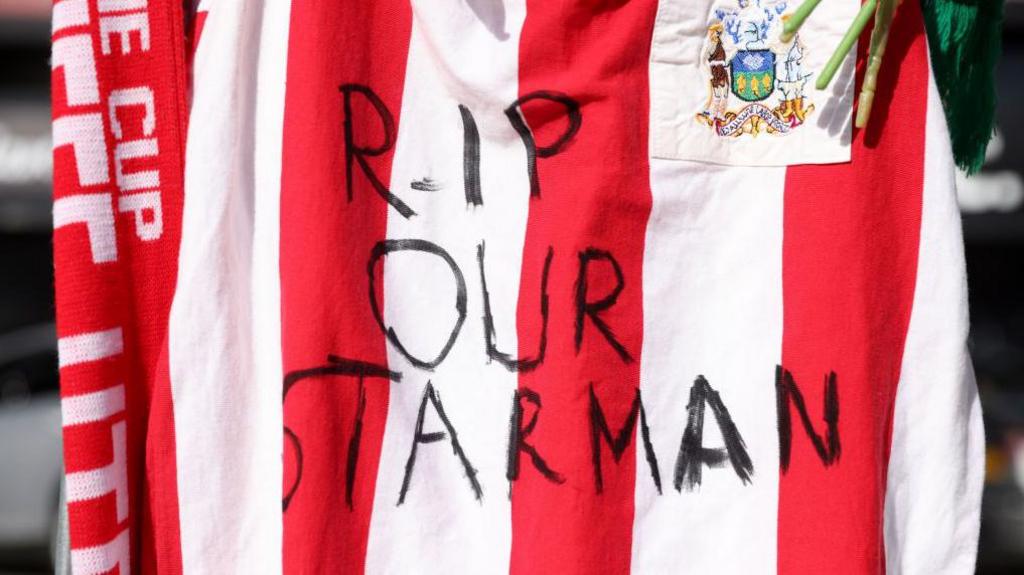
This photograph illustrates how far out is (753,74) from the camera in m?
0.94

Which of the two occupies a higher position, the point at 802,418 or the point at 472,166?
the point at 472,166

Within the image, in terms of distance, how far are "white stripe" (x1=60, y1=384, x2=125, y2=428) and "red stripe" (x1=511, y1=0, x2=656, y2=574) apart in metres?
0.38

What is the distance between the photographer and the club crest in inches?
37.1

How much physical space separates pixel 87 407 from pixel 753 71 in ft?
2.28

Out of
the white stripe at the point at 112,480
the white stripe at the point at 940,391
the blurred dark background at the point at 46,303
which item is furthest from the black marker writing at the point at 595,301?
the blurred dark background at the point at 46,303

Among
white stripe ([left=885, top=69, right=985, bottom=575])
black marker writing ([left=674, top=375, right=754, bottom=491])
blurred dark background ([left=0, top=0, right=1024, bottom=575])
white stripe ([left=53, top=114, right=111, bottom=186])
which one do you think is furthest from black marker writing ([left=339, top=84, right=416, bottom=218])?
blurred dark background ([left=0, top=0, right=1024, bottom=575])

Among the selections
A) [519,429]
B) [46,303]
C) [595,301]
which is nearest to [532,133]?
[595,301]

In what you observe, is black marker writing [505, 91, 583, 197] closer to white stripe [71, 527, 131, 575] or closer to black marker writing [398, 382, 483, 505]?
black marker writing [398, 382, 483, 505]

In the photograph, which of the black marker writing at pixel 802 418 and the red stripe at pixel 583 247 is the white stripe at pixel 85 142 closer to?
the red stripe at pixel 583 247

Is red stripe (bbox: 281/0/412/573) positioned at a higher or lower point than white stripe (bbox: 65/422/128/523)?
higher

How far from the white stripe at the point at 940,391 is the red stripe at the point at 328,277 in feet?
1.70

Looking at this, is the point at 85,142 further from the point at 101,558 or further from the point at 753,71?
the point at 753,71

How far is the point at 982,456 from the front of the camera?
3.13 feet

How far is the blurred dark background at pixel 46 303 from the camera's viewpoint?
307 cm
